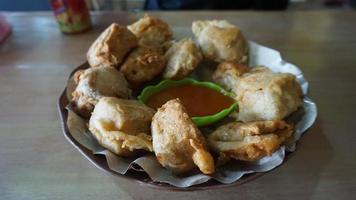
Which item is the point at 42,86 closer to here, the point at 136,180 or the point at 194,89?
the point at 194,89

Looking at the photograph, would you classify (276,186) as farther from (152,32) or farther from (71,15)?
(71,15)

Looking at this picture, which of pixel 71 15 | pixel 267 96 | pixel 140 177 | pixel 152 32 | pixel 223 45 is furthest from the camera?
pixel 71 15

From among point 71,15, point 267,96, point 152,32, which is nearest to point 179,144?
point 267,96

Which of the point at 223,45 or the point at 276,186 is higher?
the point at 223,45

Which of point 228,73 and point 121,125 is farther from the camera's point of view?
point 228,73

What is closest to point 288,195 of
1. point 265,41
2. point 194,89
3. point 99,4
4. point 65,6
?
point 194,89

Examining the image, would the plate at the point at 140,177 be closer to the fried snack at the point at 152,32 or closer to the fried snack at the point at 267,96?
the fried snack at the point at 267,96
